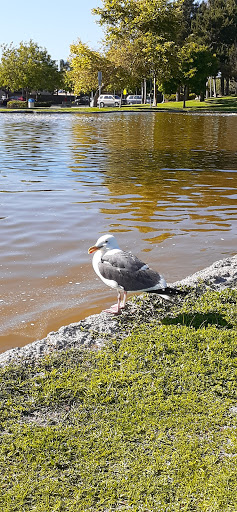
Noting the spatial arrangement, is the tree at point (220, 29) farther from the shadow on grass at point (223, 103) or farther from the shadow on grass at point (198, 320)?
the shadow on grass at point (198, 320)

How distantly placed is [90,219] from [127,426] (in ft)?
22.2

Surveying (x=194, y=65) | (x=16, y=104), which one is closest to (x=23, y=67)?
(x=16, y=104)

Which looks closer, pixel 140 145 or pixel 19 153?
pixel 19 153

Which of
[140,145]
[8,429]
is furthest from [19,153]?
[8,429]

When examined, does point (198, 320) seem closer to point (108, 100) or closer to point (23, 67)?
point (108, 100)

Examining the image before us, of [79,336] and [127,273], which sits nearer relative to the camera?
[79,336]

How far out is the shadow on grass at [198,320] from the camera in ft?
16.2

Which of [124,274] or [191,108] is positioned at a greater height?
[191,108]

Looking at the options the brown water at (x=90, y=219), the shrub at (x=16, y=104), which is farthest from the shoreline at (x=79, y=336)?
the shrub at (x=16, y=104)

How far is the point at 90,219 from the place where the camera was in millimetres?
10055

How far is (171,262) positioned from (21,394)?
13.3ft

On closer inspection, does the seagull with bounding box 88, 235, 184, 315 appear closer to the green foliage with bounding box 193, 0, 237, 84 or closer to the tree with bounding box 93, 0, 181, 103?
the tree with bounding box 93, 0, 181, 103

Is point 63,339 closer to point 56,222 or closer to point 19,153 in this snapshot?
point 56,222

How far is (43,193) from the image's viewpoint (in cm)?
1238
